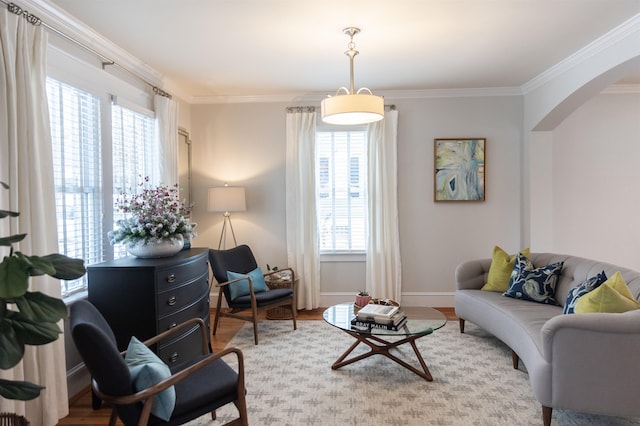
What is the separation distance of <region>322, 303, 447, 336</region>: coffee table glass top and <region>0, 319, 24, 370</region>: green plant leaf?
2108 mm

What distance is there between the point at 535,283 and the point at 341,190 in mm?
2445

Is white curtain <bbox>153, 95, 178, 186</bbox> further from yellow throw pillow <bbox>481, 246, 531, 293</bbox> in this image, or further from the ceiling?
yellow throw pillow <bbox>481, 246, 531, 293</bbox>

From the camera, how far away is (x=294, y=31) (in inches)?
123

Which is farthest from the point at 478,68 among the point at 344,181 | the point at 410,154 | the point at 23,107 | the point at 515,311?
the point at 23,107

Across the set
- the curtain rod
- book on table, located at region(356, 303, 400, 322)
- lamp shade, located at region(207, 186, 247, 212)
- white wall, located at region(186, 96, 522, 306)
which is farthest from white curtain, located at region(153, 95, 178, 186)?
book on table, located at region(356, 303, 400, 322)

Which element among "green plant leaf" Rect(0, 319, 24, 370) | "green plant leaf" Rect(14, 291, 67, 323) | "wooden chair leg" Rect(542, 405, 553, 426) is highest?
"green plant leaf" Rect(14, 291, 67, 323)

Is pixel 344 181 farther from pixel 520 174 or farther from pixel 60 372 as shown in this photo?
pixel 60 372

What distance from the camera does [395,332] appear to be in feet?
9.56

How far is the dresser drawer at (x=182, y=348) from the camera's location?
2809mm

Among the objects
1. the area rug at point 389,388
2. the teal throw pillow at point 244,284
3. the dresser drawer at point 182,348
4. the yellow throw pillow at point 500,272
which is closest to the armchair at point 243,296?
the teal throw pillow at point 244,284

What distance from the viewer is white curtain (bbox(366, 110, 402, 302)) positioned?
4.89 meters

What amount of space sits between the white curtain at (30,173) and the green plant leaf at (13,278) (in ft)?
3.64

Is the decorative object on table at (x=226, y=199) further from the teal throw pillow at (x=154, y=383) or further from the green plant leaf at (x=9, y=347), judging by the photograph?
the green plant leaf at (x=9, y=347)

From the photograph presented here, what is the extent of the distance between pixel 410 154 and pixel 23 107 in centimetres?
393
